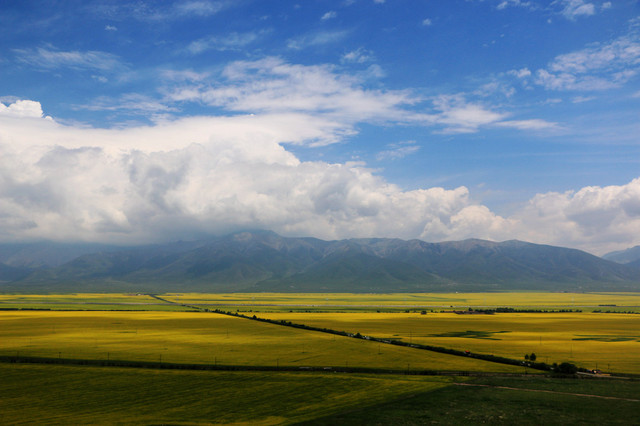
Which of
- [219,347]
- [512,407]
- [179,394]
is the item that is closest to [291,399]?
[179,394]

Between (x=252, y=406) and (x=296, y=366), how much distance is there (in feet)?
60.8

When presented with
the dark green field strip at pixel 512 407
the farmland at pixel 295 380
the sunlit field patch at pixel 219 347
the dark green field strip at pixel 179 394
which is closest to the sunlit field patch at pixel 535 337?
the farmland at pixel 295 380

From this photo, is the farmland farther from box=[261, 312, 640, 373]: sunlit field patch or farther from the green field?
box=[261, 312, 640, 373]: sunlit field patch

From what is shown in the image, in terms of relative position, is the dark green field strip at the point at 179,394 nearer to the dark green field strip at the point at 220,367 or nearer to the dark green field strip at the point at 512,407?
the dark green field strip at the point at 220,367

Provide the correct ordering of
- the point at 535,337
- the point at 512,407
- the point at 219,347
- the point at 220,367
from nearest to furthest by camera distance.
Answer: the point at 512,407
the point at 220,367
the point at 219,347
the point at 535,337

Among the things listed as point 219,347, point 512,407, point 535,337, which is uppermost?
point 512,407

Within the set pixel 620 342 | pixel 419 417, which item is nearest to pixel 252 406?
pixel 419 417

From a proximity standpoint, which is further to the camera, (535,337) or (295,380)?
(535,337)

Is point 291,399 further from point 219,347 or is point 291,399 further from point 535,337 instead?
point 535,337

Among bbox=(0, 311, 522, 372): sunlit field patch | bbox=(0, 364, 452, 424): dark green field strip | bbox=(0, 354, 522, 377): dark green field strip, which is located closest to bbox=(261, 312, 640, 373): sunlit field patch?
bbox=(0, 311, 522, 372): sunlit field patch

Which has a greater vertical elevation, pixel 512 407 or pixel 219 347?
pixel 512 407

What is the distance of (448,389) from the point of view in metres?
54.5

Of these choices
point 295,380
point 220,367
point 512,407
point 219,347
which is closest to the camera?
point 512,407

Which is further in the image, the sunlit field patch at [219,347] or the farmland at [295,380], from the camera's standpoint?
the sunlit field patch at [219,347]
